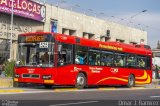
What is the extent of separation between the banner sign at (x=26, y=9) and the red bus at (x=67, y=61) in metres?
17.6

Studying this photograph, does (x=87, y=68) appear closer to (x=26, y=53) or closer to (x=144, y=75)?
(x=26, y=53)

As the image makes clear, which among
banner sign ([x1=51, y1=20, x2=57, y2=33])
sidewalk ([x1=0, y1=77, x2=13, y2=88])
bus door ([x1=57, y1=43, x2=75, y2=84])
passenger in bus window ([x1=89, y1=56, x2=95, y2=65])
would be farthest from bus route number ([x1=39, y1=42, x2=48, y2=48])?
banner sign ([x1=51, y1=20, x2=57, y2=33])

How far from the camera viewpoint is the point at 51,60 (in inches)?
865

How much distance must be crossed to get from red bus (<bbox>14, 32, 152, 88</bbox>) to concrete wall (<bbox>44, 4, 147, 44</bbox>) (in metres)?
24.3

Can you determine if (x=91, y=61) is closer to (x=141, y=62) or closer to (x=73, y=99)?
(x=141, y=62)

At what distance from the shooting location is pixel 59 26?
53250 millimetres

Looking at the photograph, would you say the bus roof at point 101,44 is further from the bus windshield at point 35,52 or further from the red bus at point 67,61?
the bus windshield at point 35,52

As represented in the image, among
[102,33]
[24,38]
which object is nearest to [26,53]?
[24,38]

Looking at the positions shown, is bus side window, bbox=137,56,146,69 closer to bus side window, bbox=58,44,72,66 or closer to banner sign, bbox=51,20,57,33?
bus side window, bbox=58,44,72,66

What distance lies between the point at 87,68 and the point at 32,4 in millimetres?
23189

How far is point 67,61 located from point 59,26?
30650 mm

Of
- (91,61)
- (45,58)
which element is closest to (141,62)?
(91,61)

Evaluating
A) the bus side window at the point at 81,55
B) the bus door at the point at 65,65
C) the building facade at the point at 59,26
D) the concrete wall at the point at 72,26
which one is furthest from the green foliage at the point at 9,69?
the concrete wall at the point at 72,26

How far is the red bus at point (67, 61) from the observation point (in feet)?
72.3
